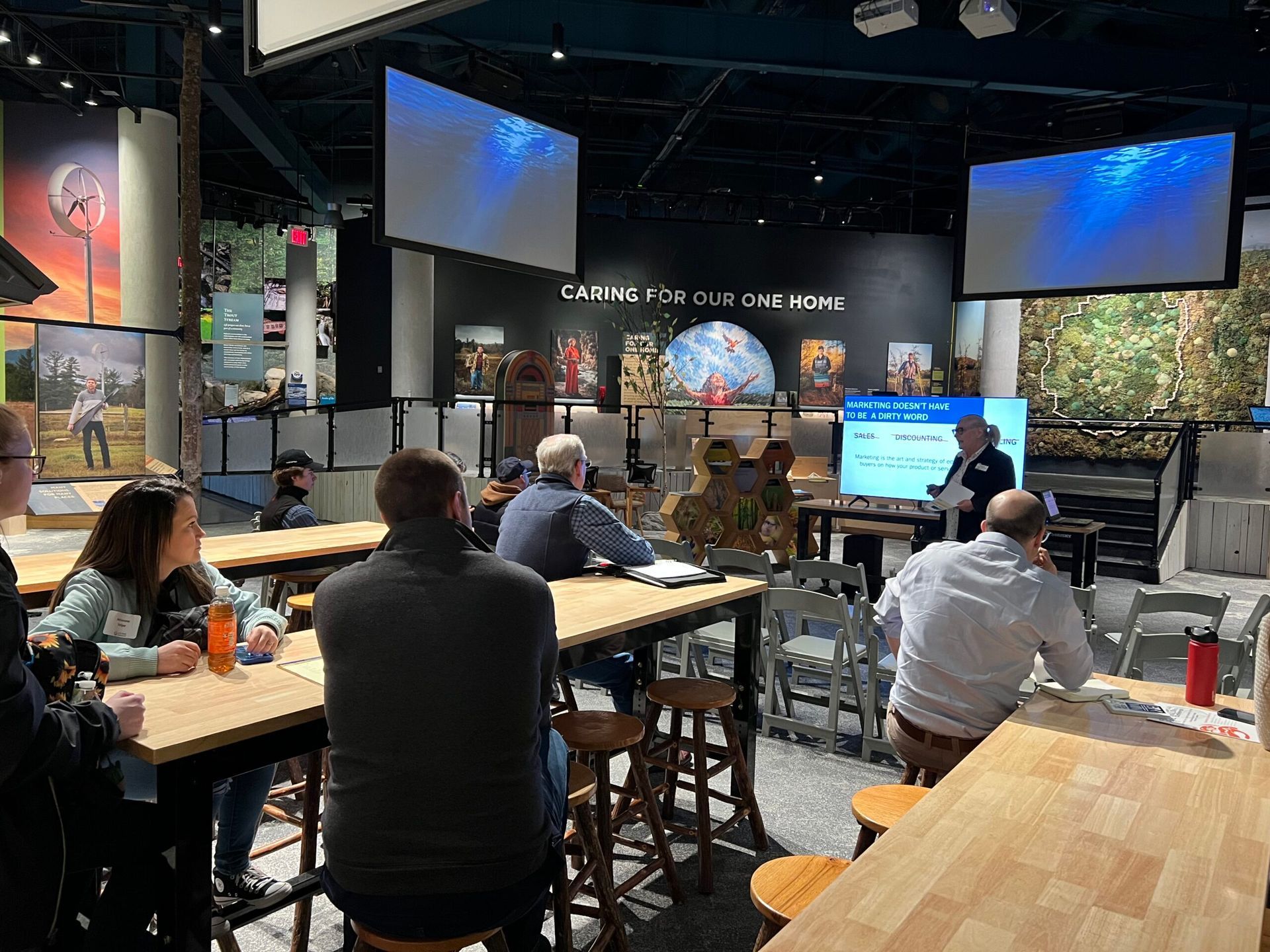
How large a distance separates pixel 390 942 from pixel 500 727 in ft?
1.44

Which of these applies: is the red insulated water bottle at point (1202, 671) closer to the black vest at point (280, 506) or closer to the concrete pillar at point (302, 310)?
the black vest at point (280, 506)

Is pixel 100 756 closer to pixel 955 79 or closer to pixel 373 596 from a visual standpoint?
pixel 373 596

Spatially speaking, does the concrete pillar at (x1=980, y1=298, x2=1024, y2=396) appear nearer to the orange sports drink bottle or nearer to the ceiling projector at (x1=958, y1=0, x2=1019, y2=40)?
the ceiling projector at (x1=958, y1=0, x2=1019, y2=40)

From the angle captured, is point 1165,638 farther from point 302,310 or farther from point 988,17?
point 302,310

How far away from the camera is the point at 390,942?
1648 mm

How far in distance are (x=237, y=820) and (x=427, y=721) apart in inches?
47.3

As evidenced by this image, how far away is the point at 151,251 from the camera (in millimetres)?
10562

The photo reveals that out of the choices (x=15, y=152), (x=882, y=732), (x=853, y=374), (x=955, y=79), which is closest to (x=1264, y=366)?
(x=853, y=374)

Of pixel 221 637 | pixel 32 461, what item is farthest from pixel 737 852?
pixel 32 461

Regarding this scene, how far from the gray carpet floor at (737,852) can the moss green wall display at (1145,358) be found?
441 inches

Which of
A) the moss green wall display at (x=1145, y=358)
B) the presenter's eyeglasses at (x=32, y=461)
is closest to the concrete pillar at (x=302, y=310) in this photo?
the moss green wall display at (x=1145, y=358)

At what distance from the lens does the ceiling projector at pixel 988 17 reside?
264 inches

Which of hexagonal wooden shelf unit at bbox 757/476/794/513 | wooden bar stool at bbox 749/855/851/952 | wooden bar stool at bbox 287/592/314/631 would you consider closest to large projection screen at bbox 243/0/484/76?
wooden bar stool at bbox 749/855/851/952

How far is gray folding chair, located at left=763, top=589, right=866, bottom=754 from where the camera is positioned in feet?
12.7
